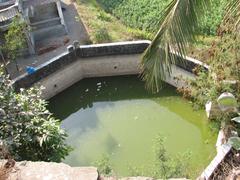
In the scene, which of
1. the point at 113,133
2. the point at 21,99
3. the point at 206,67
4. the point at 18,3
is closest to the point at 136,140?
the point at 113,133

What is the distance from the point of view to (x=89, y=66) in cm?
1234

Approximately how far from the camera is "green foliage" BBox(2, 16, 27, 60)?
11106 mm

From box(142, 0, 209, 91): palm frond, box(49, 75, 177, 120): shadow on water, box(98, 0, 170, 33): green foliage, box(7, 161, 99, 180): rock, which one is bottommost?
box(49, 75, 177, 120): shadow on water

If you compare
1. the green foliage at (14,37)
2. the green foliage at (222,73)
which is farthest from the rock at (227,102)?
the green foliage at (14,37)

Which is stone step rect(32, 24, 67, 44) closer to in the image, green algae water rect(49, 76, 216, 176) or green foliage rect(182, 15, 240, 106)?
green algae water rect(49, 76, 216, 176)

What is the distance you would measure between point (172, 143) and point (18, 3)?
229 inches

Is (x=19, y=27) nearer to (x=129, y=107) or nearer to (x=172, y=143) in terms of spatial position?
(x=129, y=107)

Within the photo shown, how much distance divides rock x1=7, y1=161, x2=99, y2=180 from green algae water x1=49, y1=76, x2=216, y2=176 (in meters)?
5.01

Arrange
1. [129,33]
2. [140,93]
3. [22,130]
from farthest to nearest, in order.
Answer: [129,33], [140,93], [22,130]

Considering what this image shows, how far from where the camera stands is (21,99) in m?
7.81

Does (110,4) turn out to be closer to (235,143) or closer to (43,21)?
(43,21)

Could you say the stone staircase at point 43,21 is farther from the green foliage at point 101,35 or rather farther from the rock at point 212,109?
the rock at point 212,109

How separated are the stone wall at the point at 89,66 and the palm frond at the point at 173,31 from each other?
215 inches

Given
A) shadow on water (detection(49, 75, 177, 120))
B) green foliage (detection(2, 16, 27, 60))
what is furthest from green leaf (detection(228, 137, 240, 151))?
green foliage (detection(2, 16, 27, 60))
